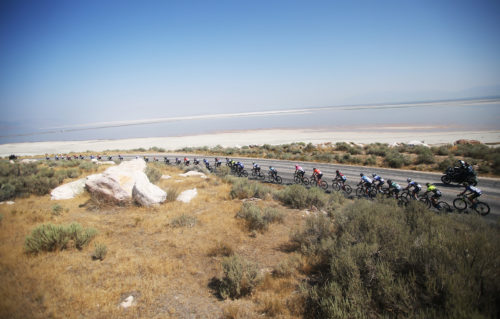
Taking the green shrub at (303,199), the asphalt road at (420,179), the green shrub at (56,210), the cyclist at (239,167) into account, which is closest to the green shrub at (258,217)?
the green shrub at (303,199)

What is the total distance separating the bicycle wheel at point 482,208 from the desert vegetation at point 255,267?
5.96 metres

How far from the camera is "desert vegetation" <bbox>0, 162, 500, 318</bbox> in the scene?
342 cm

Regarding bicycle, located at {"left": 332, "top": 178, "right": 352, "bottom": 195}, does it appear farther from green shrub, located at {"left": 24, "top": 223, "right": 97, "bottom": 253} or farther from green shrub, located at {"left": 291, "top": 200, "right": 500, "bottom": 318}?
green shrub, located at {"left": 24, "top": 223, "right": 97, "bottom": 253}

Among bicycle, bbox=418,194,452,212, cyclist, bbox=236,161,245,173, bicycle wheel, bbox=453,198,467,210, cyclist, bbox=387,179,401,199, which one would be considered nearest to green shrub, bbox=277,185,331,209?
cyclist, bbox=387,179,401,199

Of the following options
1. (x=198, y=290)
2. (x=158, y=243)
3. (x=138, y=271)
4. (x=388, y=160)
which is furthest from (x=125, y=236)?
(x=388, y=160)

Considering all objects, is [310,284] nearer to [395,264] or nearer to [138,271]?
[395,264]

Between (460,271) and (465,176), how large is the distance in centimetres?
1538

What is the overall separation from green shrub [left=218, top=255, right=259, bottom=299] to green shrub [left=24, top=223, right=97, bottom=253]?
→ 4961 mm

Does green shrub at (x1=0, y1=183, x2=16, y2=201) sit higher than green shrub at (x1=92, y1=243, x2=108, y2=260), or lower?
higher

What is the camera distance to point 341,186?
14.8 m

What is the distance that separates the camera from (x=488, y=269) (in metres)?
3.21

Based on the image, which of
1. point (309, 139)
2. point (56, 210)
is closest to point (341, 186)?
point (56, 210)

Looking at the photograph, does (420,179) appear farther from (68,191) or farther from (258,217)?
(68,191)

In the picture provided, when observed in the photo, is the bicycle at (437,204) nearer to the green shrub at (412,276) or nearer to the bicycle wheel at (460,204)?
the bicycle wheel at (460,204)
